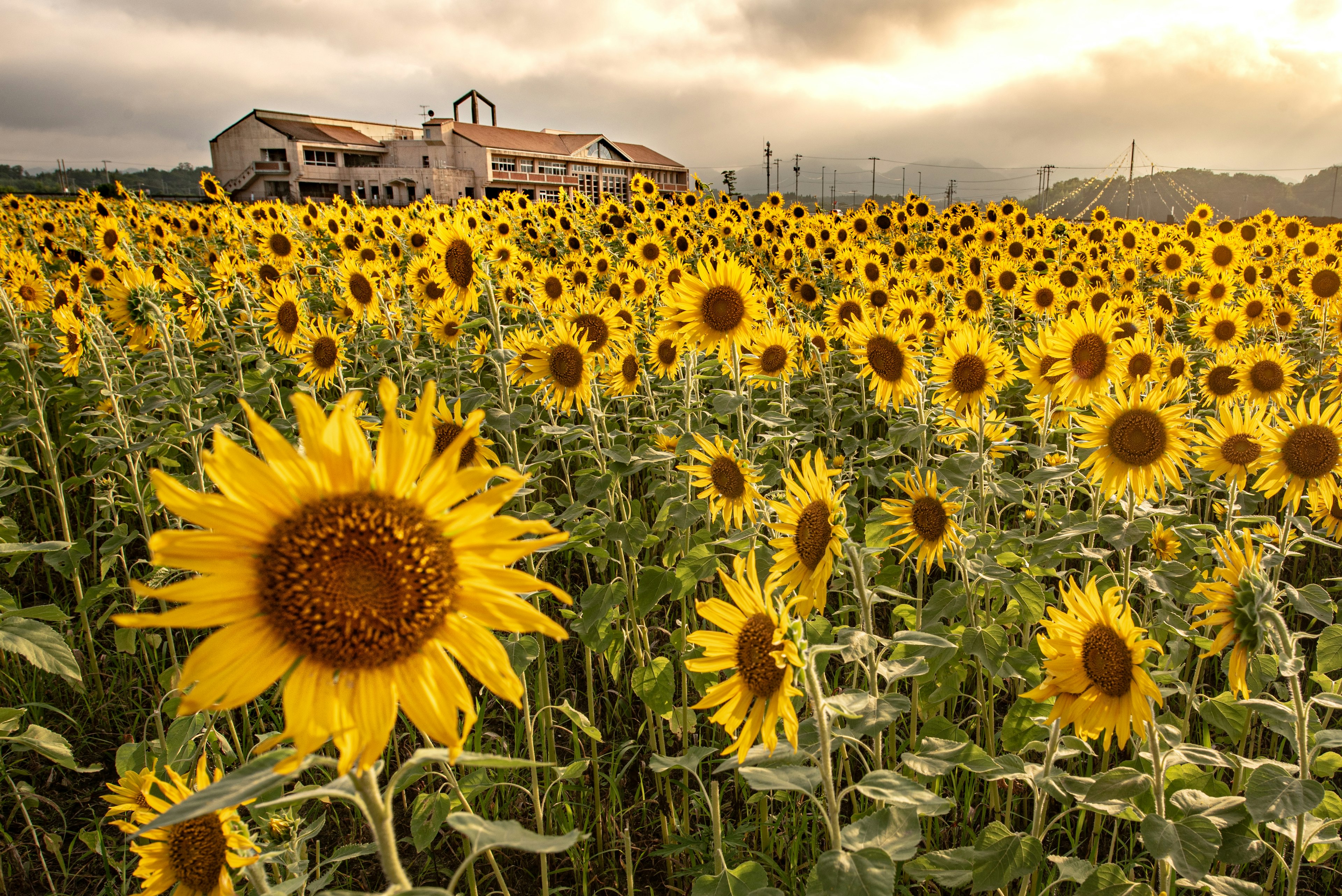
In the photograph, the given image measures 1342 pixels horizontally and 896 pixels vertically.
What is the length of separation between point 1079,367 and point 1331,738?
229 cm

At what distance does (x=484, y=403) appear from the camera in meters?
3.64

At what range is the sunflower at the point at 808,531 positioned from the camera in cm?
257

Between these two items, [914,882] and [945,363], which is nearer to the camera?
[914,882]

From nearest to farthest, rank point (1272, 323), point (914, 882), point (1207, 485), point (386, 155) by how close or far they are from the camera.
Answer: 1. point (914, 882)
2. point (1207, 485)
3. point (1272, 323)
4. point (386, 155)

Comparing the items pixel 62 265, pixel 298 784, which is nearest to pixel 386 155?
pixel 62 265

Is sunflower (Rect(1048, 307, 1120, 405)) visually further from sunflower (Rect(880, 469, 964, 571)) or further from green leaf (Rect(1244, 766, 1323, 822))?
green leaf (Rect(1244, 766, 1323, 822))

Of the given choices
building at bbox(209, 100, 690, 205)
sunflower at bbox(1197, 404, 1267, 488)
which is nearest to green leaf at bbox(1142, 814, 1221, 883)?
sunflower at bbox(1197, 404, 1267, 488)

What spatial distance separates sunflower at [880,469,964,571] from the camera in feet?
9.80

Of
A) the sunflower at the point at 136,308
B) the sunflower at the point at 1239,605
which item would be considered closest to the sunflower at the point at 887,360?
the sunflower at the point at 1239,605

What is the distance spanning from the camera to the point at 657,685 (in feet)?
9.91

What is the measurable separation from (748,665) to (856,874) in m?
0.54

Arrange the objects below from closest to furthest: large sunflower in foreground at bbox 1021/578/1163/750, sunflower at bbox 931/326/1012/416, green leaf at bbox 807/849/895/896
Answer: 1. green leaf at bbox 807/849/895/896
2. large sunflower in foreground at bbox 1021/578/1163/750
3. sunflower at bbox 931/326/1012/416

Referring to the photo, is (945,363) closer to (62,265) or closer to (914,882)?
(914,882)

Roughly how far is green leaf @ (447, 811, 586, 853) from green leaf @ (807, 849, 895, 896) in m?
0.78
